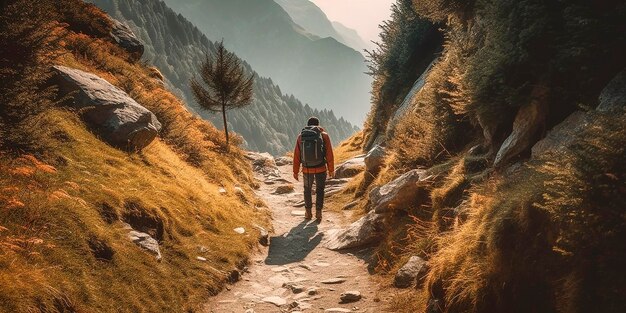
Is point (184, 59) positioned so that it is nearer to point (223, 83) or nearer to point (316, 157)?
point (223, 83)

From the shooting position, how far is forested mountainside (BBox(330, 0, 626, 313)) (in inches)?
116

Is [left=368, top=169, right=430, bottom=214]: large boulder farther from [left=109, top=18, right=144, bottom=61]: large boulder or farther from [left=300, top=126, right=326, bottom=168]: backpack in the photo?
[left=109, top=18, right=144, bottom=61]: large boulder

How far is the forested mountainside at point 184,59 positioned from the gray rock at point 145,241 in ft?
393

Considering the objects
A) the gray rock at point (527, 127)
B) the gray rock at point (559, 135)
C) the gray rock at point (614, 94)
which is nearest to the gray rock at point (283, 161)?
the gray rock at point (527, 127)

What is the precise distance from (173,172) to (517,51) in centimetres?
801

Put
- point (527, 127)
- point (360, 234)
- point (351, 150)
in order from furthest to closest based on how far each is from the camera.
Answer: point (351, 150), point (360, 234), point (527, 127)

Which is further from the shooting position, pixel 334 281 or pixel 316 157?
pixel 316 157

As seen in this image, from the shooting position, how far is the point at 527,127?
596 centimetres

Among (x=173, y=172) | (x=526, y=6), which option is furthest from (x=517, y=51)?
(x=173, y=172)

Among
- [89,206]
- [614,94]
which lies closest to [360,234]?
[614,94]

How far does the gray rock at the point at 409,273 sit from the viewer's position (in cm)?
569

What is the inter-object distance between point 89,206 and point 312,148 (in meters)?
6.08

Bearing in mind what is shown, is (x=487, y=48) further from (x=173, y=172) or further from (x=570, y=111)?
(x=173, y=172)

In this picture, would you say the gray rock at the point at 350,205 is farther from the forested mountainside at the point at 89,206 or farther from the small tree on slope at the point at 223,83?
the small tree on slope at the point at 223,83
